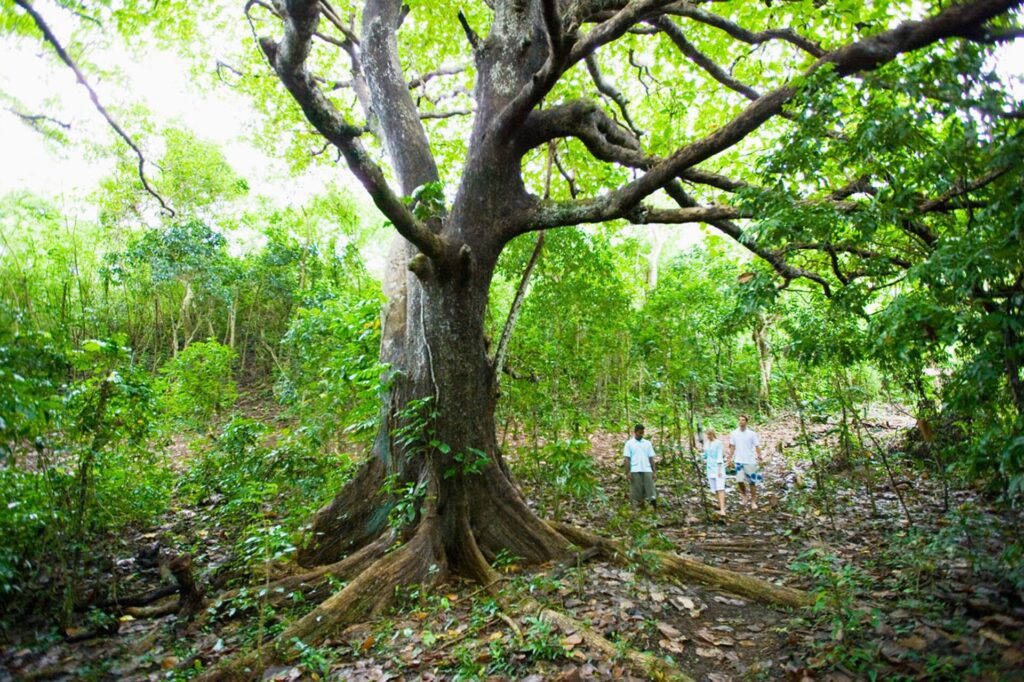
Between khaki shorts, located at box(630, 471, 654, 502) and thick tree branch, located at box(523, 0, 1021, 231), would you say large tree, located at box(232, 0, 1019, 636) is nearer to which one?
thick tree branch, located at box(523, 0, 1021, 231)

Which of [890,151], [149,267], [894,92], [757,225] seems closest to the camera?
[894,92]

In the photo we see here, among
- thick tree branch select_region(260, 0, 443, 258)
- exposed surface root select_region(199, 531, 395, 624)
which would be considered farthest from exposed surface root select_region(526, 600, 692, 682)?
thick tree branch select_region(260, 0, 443, 258)

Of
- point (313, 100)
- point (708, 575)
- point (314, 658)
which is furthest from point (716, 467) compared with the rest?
point (313, 100)

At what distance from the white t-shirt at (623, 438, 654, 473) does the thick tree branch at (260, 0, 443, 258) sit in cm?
533

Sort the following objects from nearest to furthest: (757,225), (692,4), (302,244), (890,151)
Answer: (890,151) < (757,225) < (692,4) < (302,244)

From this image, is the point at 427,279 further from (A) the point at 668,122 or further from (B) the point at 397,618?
(A) the point at 668,122

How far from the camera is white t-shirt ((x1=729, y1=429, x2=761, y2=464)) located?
339 inches

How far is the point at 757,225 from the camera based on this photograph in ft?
13.9

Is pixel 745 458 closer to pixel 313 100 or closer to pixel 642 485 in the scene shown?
pixel 642 485

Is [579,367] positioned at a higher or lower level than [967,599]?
higher

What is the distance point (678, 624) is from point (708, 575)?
32.6 inches

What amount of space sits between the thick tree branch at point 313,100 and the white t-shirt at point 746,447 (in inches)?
262

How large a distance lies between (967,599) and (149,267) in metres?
17.5

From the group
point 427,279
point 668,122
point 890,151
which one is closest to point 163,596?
point 427,279
